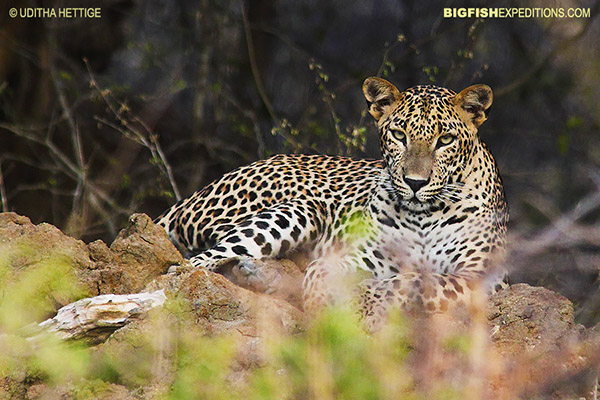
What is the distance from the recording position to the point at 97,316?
474 cm

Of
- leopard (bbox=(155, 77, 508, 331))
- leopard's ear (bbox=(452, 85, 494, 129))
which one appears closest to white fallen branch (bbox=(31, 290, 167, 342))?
leopard (bbox=(155, 77, 508, 331))

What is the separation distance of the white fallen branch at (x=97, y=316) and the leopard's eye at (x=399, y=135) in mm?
2359

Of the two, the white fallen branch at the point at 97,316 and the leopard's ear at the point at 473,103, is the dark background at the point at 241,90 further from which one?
the white fallen branch at the point at 97,316

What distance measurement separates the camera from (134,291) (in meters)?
5.49

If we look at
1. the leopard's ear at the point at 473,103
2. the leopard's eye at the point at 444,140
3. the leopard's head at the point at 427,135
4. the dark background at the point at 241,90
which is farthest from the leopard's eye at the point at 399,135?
the dark background at the point at 241,90

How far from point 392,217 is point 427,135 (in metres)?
0.70

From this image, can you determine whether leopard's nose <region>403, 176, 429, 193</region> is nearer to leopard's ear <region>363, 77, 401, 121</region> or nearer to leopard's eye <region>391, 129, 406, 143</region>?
leopard's eye <region>391, 129, 406, 143</region>

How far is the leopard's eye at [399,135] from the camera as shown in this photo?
6512 millimetres

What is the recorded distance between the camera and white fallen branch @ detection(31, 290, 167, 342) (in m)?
4.70

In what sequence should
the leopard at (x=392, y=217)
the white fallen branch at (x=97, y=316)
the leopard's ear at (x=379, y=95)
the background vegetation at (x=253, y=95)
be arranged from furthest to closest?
the background vegetation at (x=253, y=95) < the leopard's ear at (x=379, y=95) < the leopard at (x=392, y=217) < the white fallen branch at (x=97, y=316)

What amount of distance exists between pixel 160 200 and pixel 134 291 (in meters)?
4.95

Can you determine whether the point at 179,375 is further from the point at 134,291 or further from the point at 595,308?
the point at 595,308

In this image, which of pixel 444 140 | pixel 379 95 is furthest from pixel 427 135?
pixel 379 95

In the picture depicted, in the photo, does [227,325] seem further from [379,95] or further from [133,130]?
[133,130]
